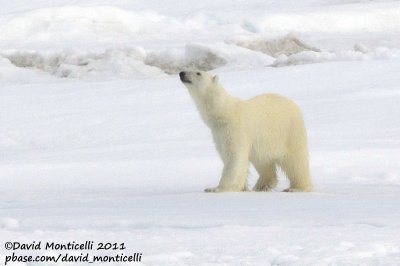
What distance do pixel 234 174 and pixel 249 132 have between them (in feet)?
0.89

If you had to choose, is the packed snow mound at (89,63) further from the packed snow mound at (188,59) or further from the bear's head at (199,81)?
the bear's head at (199,81)

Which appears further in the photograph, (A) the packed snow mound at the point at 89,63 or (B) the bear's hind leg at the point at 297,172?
(A) the packed snow mound at the point at 89,63

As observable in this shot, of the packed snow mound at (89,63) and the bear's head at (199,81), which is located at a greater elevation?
the bear's head at (199,81)

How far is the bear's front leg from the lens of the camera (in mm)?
5074

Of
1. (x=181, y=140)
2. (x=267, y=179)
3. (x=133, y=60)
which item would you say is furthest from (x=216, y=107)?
(x=133, y=60)

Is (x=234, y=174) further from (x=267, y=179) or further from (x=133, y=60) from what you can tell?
(x=133, y=60)

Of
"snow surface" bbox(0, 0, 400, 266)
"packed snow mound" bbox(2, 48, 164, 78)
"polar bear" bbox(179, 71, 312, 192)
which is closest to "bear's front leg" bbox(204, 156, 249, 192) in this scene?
"polar bear" bbox(179, 71, 312, 192)

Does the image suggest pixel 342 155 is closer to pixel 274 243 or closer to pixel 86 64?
pixel 274 243

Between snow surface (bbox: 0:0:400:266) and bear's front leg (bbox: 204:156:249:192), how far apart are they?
0.55ft

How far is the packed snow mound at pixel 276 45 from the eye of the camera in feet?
53.1

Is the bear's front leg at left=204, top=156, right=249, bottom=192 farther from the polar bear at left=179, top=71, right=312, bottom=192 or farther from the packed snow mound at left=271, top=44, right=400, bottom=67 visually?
the packed snow mound at left=271, top=44, right=400, bottom=67

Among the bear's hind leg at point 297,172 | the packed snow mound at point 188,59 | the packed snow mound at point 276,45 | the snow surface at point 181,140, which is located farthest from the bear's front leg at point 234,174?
the packed snow mound at point 276,45

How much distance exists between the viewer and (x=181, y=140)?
26.5ft

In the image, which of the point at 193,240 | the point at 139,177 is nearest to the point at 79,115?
the point at 139,177
